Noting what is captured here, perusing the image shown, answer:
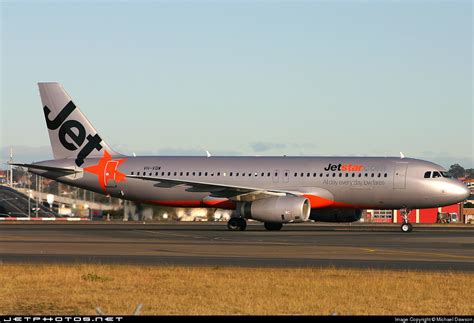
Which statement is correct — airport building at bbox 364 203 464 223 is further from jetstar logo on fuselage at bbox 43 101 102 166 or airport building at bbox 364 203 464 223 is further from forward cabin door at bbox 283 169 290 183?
jetstar logo on fuselage at bbox 43 101 102 166

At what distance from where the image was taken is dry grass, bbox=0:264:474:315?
703 inches

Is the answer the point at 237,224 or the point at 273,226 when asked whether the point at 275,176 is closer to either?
the point at 273,226

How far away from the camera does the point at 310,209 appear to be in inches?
2194

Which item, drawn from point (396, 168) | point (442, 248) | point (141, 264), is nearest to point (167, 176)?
point (396, 168)

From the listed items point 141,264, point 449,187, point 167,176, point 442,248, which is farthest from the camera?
Answer: point 167,176

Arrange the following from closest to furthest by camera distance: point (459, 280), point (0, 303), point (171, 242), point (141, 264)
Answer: point (0, 303) → point (459, 280) → point (141, 264) → point (171, 242)

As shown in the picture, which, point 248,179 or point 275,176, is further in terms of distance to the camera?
point 248,179

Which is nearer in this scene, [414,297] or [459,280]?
[414,297]

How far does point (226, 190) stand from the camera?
56344mm

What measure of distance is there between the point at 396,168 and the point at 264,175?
8.08m

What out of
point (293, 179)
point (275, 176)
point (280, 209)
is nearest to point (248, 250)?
point (280, 209)

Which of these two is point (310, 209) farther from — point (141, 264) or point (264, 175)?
point (141, 264)

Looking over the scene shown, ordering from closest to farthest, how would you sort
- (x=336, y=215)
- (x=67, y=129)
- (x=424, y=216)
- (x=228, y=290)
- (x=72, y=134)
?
(x=228, y=290) → (x=336, y=215) → (x=72, y=134) → (x=67, y=129) → (x=424, y=216)

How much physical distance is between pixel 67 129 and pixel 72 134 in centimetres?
50
